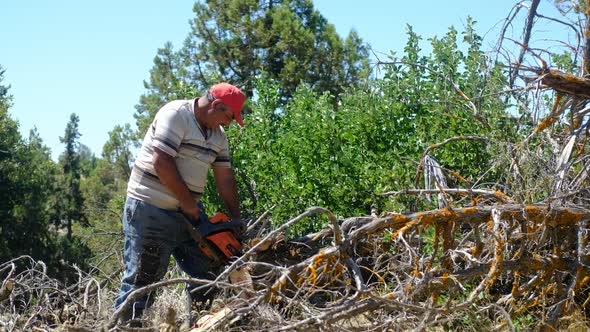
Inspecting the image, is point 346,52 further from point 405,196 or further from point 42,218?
point 405,196

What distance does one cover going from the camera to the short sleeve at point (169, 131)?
17.5 ft

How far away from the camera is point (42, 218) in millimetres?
21000

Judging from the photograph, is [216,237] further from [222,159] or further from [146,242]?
[222,159]

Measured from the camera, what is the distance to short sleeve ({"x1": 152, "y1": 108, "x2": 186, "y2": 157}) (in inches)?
210

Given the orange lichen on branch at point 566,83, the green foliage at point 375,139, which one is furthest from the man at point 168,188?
the orange lichen on branch at point 566,83

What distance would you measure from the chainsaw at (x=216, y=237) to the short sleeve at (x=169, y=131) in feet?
1.77

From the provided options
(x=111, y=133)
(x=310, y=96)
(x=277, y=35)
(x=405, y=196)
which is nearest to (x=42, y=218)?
(x=111, y=133)

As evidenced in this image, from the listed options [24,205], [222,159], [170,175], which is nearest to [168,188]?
[170,175]

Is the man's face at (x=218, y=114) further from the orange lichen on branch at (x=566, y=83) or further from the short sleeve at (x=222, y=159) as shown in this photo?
the orange lichen on branch at (x=566, y=83)

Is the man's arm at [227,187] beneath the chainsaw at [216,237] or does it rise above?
above

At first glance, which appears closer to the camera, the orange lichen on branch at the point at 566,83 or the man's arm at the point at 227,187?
the orange lichen on branch at the point at 566,83

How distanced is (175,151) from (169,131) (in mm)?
140

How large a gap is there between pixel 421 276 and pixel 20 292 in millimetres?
3071

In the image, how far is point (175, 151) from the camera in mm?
5371
